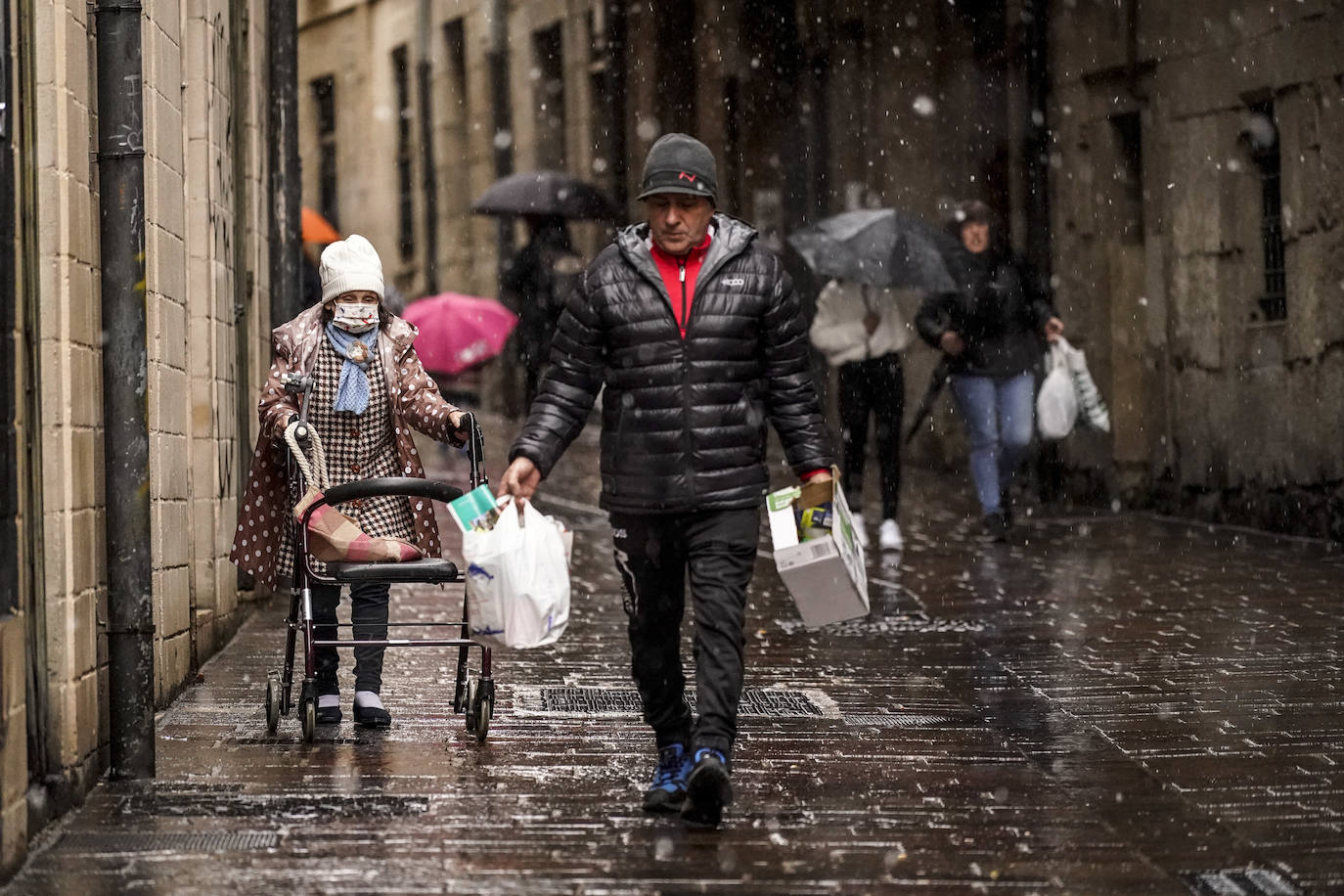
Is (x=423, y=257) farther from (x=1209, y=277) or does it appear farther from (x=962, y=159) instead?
(x=1209, y=277)

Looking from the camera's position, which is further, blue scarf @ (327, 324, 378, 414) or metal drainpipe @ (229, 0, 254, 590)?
metal drainpipe @ (229, 0, 254, 590)

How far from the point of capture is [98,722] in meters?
6.48

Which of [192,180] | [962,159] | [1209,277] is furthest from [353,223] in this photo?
[192,180]

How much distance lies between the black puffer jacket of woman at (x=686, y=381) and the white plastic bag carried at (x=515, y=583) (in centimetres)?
21

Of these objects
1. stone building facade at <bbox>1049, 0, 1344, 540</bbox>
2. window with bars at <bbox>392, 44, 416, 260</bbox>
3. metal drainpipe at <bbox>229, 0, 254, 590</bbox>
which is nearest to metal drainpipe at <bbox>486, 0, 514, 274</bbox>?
A: window with bars at <bbox>392, 44, 416, 260</bbox>

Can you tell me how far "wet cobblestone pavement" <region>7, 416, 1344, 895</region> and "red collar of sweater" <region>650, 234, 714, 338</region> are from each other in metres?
1.36

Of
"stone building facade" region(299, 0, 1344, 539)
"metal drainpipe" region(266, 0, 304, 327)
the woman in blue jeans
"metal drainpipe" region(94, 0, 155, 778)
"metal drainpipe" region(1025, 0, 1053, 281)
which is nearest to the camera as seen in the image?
"metal drainpipe" region(94, 0, 155, 778)

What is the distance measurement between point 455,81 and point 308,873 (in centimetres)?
2919

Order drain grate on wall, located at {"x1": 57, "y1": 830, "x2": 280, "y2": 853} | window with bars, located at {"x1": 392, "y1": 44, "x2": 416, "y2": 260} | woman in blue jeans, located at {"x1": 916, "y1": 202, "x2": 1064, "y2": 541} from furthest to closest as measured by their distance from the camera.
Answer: window with bars, located at {"x1": 392, "y1": 44, "x2": 416, "y2": 260} < woman in blue jeans, located at {"x1": 916, "y1": 202, "x2": 1064, "y2": 541} < drain grate on wall, located at {"x1": 57, "y1": 830, "x2": 280, "y2": 853}

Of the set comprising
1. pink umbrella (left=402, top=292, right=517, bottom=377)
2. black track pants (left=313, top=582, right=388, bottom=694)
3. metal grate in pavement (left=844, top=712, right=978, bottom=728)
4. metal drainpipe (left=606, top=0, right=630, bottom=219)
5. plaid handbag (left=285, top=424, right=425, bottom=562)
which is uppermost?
metal drainpipe (left=606, top=0, right=630, bottom=219)

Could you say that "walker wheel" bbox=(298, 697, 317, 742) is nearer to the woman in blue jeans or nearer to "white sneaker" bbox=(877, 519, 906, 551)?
"white sneaker" bbox=(877, 519, 906, 551)

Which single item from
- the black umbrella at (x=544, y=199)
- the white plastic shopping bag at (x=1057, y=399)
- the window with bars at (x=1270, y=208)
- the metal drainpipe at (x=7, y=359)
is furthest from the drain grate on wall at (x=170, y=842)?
the black umbrella at (x=544, y=199)

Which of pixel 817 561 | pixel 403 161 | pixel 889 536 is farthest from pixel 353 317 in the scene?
pixel 403 161

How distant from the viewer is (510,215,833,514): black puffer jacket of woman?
607 cm
